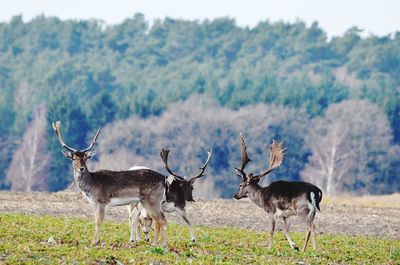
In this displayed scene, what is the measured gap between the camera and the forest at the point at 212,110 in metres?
79.3

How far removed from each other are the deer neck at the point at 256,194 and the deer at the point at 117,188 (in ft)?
9.83

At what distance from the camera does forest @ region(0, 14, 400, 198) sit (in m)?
79.3

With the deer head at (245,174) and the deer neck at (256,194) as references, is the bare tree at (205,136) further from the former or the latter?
the deer neck at (256,194)

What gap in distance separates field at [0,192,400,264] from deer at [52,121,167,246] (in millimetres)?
621

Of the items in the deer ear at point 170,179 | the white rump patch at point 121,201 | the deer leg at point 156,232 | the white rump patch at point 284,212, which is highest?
the deer ear at point 170,179

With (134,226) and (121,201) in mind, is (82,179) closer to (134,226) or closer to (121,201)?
(121,201)

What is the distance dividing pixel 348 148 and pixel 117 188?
63.0 meters

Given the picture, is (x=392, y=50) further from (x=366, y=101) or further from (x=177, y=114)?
(x=177, y=114)

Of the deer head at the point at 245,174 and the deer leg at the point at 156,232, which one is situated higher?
the deer head at the point at 245,174

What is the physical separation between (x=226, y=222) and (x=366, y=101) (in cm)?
6308

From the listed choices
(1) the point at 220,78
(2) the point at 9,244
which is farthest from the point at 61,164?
(2) the point at 9,244

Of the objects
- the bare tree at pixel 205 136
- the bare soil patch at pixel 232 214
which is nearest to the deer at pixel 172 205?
the bare soil patch at pixel 232 214

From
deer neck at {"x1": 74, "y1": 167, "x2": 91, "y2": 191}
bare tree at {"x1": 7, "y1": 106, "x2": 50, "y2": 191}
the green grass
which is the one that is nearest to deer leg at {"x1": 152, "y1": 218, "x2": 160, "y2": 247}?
the green grass

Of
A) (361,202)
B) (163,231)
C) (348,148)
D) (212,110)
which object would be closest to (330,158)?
(348,148)
